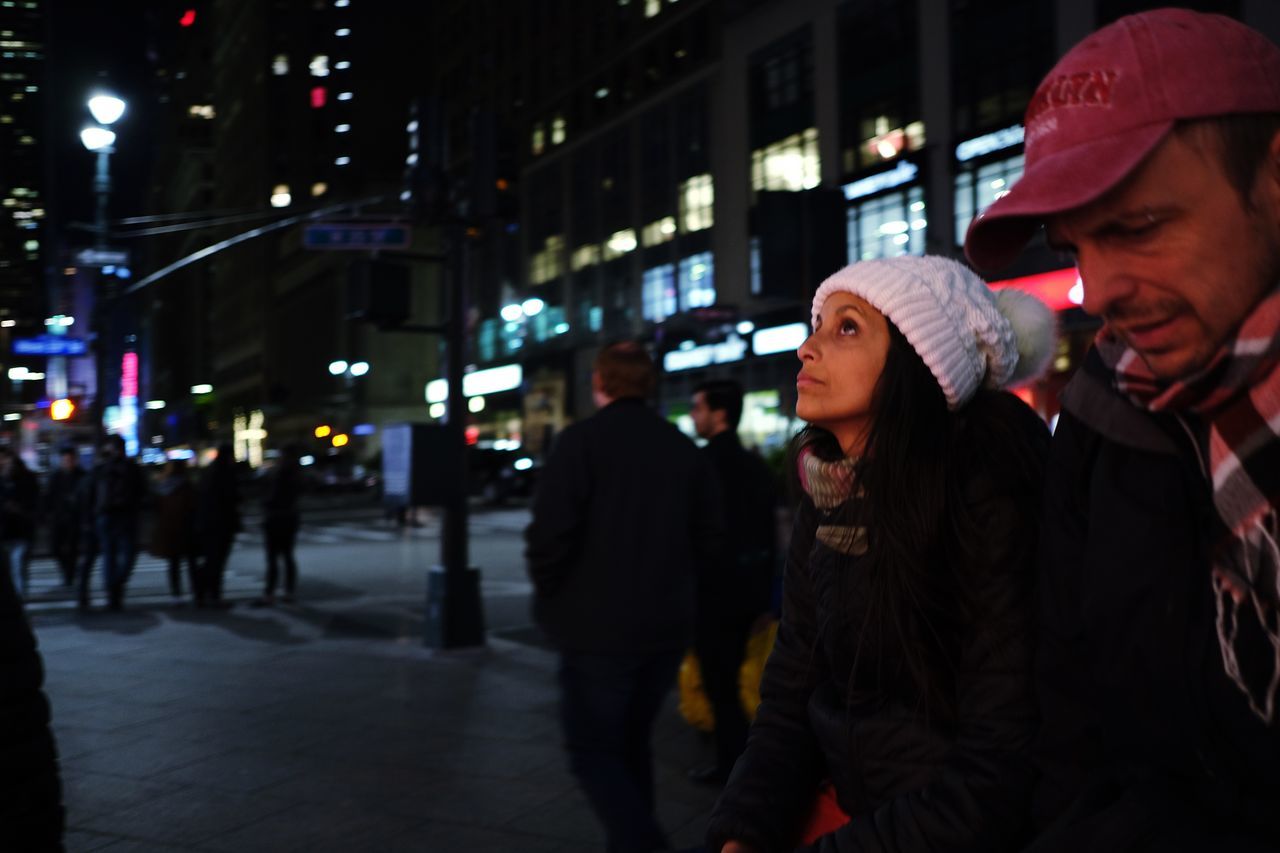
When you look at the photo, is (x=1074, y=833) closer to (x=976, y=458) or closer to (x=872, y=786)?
(x=872, y=786)

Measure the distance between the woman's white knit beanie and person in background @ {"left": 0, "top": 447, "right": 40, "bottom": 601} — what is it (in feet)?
44.2

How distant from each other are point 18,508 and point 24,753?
13723mm

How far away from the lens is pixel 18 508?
13922mm

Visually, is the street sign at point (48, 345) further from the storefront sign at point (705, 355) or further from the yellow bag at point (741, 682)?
the yellow bag at point (741, 682)

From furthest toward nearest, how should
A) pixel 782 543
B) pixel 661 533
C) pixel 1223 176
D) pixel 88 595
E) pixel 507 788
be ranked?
pixel 88 595 → pixel 782 543 → pixel 507 788 → pixel 661 533 → pixel 1223 176

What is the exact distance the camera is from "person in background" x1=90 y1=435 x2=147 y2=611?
13633mm

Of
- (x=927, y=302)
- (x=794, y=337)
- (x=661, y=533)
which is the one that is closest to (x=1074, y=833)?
(x=927, y=302)

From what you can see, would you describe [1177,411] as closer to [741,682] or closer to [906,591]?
[906,591]

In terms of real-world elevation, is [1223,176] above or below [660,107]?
below

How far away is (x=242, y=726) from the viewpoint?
7.39 metres

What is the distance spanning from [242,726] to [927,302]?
6.53 meters

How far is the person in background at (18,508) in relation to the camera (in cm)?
1379

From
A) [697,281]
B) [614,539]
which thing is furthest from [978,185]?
[614,539]

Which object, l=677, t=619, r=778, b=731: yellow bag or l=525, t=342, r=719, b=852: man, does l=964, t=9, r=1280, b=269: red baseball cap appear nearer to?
l=525, t=342, r=719, b=852: man
